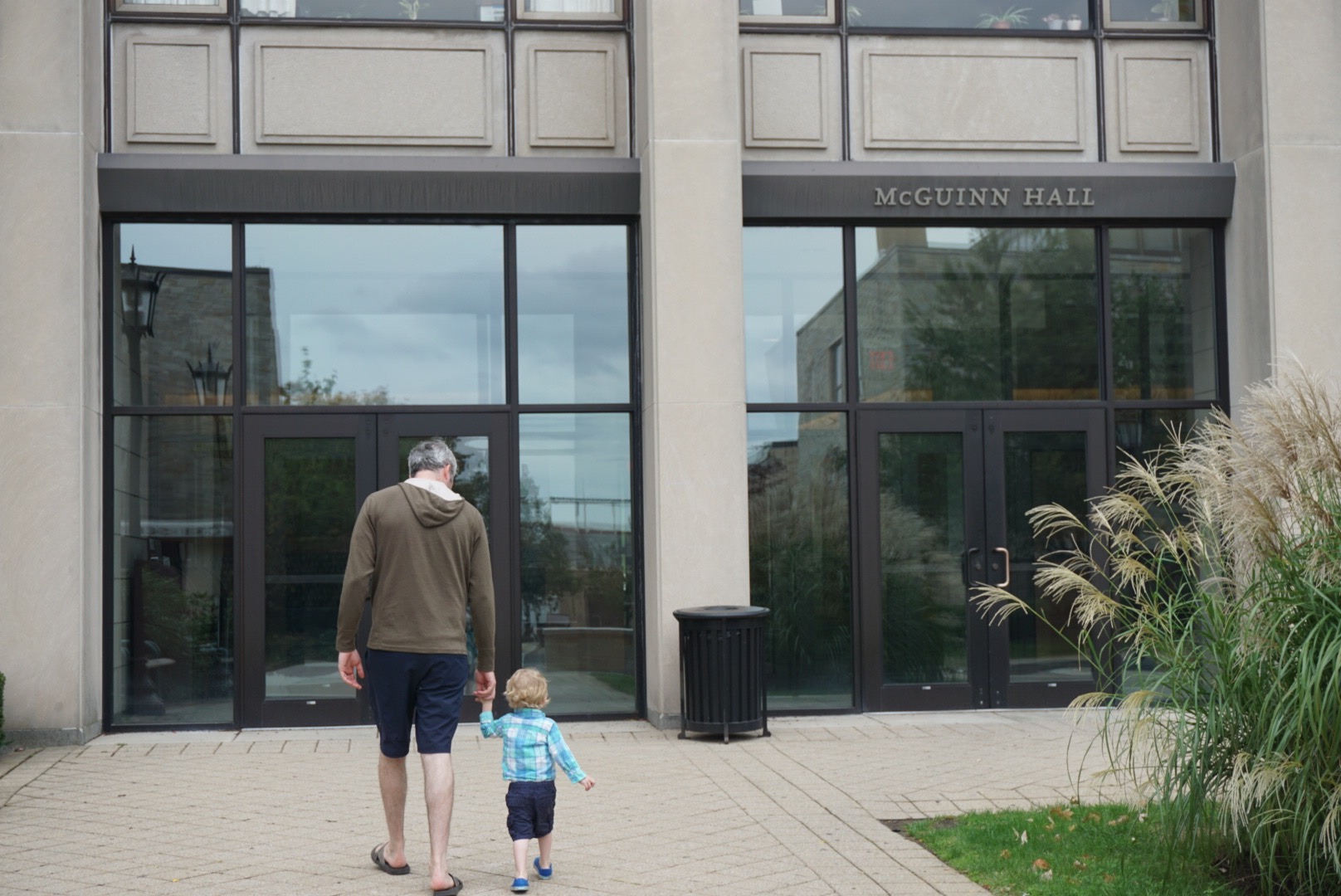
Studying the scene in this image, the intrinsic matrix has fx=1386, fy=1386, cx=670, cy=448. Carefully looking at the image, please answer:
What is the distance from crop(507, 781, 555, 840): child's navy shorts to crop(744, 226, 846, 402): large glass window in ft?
20.6

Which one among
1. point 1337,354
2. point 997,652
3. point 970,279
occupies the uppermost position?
point 970,279

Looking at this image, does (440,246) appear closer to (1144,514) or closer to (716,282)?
(716,282)

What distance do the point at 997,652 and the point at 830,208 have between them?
4.04 meters

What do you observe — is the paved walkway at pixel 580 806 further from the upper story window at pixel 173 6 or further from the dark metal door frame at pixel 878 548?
the upper story window at pixel 173 6

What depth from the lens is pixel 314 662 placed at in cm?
1118

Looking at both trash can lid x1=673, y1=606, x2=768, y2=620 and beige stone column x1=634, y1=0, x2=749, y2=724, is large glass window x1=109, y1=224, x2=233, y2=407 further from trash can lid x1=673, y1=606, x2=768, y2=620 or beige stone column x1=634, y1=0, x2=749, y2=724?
trash can lid x1=673, y1=606, x2=768, y2=620

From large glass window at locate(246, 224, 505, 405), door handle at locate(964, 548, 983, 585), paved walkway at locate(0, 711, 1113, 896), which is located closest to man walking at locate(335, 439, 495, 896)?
paved walkway at locate(0, 711, 1113, 896)

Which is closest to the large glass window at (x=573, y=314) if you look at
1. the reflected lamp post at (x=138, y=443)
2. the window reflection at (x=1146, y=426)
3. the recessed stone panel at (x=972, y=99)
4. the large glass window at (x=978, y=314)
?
the large glass window at (x=978, y=314)

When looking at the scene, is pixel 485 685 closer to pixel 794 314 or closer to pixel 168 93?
pixel 794 314

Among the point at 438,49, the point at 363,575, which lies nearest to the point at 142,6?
the point at 438,49

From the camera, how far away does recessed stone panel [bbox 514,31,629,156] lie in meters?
11.6

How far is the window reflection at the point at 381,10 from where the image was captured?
449 inches

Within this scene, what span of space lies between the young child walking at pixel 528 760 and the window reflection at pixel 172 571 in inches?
235

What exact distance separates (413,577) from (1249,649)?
343 centimetres
